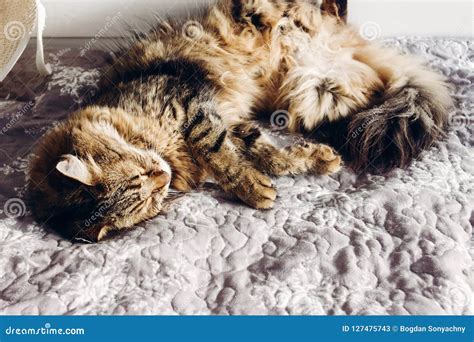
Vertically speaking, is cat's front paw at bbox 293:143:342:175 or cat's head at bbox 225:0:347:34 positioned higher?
cat's head at bbox 225:0:347:34

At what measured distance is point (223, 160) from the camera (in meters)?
1.48

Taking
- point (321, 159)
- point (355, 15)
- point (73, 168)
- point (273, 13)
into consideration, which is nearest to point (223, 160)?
point (321, 159)

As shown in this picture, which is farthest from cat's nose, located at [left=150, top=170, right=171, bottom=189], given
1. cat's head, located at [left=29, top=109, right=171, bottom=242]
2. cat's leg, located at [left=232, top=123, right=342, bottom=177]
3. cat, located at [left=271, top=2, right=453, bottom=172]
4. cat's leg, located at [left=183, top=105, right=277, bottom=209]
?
cat, located at [left=271, top=2, right=453, bottom=172]

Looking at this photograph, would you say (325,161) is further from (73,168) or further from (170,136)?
(73,168)

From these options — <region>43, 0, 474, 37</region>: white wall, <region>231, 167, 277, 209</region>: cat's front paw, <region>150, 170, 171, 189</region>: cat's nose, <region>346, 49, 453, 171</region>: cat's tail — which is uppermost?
<region>43, 0, 474, 37</region>: white wall

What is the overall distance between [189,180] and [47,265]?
1.59 ft

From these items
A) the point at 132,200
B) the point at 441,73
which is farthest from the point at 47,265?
the point at 441,73

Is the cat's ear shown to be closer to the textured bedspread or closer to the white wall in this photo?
the textured bedspread

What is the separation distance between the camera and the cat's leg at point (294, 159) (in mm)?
1494

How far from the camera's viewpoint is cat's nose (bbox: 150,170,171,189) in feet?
4.50

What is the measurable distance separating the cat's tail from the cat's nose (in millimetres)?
545

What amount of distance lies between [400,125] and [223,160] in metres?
0.52

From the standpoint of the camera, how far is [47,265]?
3.97 feet
